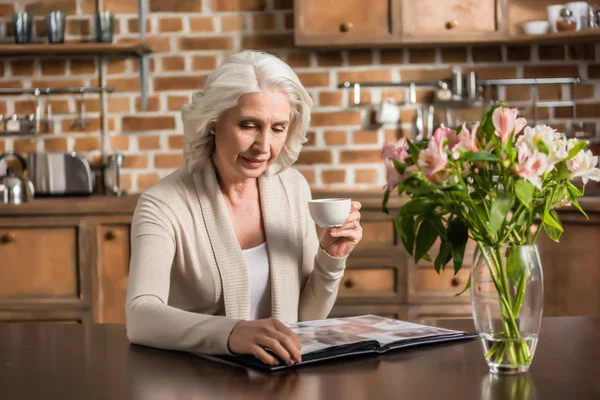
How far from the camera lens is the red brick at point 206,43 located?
13.1 feet

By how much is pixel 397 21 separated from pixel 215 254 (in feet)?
6.52

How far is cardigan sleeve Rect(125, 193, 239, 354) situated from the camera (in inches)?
59.9

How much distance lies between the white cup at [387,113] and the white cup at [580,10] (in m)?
0.85

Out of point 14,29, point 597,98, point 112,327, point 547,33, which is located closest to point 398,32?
point 547,33

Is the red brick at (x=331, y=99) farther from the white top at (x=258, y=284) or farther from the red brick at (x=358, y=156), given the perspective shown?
the white top at (x=258, y=284)

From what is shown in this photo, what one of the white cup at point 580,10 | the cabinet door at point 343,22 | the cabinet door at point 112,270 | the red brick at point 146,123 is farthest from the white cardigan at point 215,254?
the white cup at point 580,10

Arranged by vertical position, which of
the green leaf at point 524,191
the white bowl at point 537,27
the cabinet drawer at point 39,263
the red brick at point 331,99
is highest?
the white bowl at point 537,27

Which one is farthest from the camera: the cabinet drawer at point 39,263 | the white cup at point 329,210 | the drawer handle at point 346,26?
the drawer handle at point 346,26

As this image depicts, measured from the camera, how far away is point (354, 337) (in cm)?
152

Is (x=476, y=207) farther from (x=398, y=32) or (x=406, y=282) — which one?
(x=398, y=32)

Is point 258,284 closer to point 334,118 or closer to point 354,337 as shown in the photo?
point 354,337

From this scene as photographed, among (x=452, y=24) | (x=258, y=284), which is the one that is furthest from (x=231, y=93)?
(x=452, y=24)

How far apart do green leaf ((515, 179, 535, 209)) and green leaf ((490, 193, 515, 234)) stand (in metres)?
0.01

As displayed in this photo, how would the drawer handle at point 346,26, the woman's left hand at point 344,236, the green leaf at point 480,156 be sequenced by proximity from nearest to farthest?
the green leaf at point 480,156, the woman's left hand at point 344,236, the drawer handle at point 346,26
